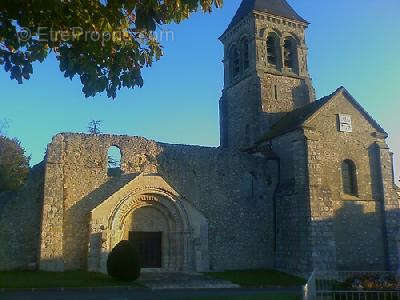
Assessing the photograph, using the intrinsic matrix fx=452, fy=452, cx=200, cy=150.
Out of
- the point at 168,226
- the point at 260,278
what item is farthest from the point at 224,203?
the point at 260,278

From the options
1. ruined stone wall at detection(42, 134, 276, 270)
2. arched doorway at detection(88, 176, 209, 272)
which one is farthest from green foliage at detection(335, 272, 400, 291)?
ruined stone wall at detection(42, 134, 276, 270)

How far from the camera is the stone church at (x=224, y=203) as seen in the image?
19.8m

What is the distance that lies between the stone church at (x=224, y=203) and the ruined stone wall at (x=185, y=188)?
2.0 inches

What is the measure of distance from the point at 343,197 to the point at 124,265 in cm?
1170

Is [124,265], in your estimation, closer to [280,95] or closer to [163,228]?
[163,228]

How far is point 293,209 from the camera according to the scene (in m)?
22.1

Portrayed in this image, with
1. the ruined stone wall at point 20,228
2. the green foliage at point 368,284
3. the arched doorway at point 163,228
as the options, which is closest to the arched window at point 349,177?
the arched doorway at point 163,228

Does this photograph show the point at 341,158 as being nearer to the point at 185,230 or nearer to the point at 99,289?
the point at 185,230

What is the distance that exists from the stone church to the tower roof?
331 inches

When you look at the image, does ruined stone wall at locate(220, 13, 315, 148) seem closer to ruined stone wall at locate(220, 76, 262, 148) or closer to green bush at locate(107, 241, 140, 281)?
ruined stone wall at locate(220, 76, 262, 148)

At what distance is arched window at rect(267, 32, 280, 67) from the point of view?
29734mm

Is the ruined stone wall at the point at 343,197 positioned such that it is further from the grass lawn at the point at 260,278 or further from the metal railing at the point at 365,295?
the metal railing at the point at 365,295

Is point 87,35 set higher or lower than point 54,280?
higher

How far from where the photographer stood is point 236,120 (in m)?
29.3
